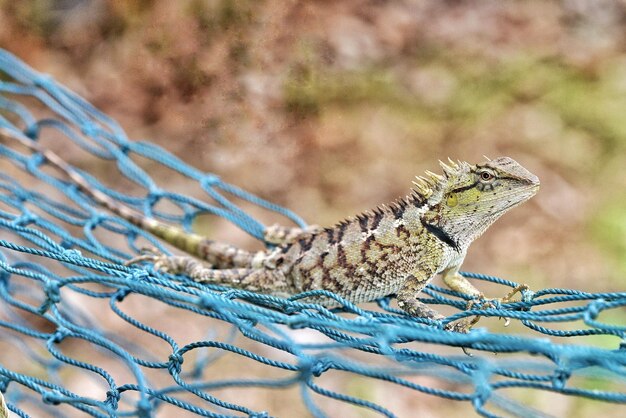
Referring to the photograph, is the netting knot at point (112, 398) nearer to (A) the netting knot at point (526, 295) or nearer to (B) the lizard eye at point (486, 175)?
(A) the netting knot at point (526, 295)

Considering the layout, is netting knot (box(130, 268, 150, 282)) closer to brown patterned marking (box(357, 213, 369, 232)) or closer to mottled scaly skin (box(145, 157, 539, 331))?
mottled scaly skin (box(145, 157, 539, 331))

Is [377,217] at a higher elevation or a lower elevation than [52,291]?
higher

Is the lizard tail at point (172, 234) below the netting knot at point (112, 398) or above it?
above

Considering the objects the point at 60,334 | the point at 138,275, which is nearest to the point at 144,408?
the point at 138,275

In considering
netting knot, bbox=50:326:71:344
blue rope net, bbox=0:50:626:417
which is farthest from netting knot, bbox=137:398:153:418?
netting knot, bbox=50:326:71:344

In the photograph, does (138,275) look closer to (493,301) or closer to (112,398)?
(112,398)

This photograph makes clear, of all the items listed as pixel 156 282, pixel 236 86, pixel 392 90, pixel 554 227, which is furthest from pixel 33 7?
pixel 156 282

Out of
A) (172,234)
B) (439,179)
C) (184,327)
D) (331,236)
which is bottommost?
(331,236)

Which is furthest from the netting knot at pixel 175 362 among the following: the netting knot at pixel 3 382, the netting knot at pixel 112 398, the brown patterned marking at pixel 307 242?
the brown patterned marking at pixel 307 242
